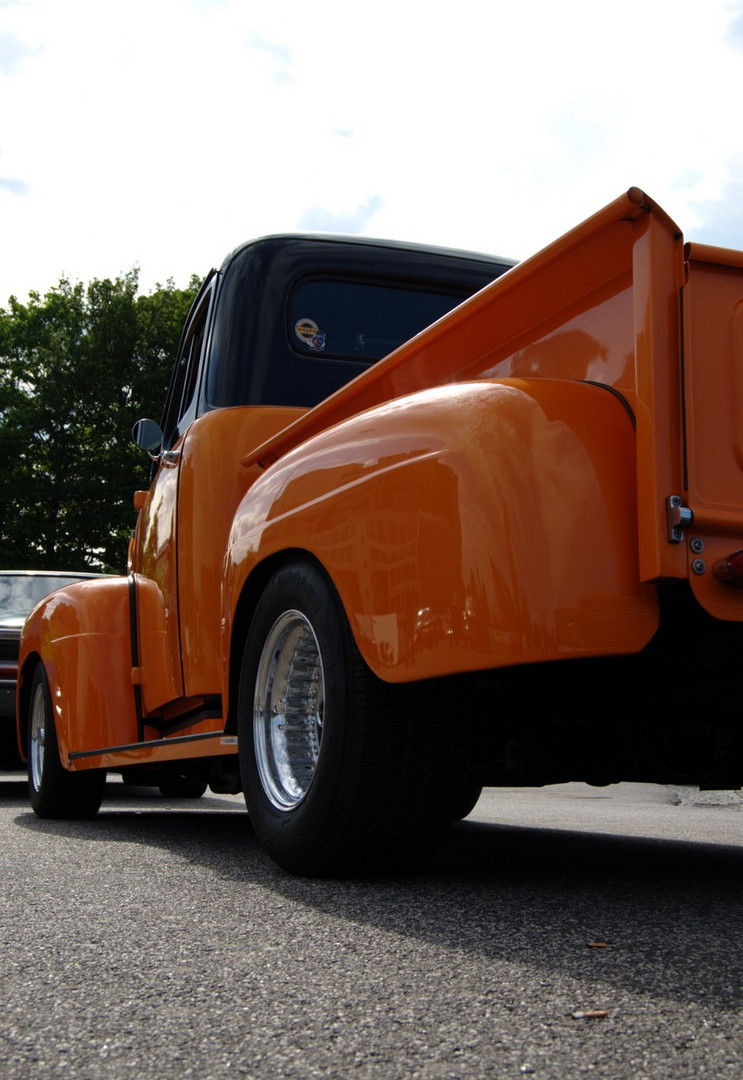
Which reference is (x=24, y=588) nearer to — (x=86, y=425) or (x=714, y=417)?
(x=714, y=417)

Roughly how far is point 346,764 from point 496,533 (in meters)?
0.81

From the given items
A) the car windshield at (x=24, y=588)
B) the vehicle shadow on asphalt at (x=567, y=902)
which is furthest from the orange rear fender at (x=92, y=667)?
the car windshield at (x=24, y=588)

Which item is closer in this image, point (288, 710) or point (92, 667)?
point (288, 710)

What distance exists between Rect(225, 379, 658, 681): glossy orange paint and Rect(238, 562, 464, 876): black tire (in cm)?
18

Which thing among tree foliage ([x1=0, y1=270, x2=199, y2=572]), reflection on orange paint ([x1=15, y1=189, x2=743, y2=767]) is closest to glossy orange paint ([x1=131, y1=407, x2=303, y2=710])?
reflection on orange paint ([x1=15, y1=189, x2=743, y2=767])

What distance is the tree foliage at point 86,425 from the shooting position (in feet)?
86.6

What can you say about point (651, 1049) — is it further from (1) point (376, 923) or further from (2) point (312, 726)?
(2) point (312, 726)

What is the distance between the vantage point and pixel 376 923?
8.61 feet

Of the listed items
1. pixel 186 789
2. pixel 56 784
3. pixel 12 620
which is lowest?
pixel 186 789

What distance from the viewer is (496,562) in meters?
2.63

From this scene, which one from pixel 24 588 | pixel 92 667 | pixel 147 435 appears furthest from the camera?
pixel 24 588

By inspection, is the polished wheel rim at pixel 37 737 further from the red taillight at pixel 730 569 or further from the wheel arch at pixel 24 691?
the red taillight at pixel 730 569

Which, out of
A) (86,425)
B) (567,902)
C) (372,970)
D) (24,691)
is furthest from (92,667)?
(86,425)

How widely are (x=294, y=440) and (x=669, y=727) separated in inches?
62.1
